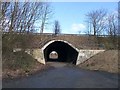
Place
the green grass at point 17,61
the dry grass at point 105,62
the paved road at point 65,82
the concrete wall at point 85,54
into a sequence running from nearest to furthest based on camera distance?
the paved road at point 65,82, the green grass at point 17,61, the dry grass at point 105,62, the concrete wall at point 85,54

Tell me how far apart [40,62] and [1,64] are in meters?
19.2

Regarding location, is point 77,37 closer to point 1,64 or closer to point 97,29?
point 97,29

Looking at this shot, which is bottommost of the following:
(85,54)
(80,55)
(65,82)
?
(65,82)

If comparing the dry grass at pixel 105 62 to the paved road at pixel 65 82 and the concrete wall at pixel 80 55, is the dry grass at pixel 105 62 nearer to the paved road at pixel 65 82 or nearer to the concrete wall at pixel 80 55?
the concrete wall at pixel 80 55

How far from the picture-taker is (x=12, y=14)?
→ 39.7 m

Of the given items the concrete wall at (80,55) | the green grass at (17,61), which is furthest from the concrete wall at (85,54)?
the green grass at (17,61)

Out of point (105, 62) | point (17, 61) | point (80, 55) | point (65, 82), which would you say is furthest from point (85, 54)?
point (65, 82)

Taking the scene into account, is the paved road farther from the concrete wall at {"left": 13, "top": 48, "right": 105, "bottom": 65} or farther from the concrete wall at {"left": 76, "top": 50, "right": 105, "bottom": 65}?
the concrete wall at {"left": 76, "top": 50, "right": 105, "bottom": 65}

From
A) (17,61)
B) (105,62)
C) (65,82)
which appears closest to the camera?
(65,82)

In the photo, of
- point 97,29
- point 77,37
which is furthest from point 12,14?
point 97,29

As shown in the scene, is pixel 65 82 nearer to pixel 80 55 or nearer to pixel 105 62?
pixel 105 62

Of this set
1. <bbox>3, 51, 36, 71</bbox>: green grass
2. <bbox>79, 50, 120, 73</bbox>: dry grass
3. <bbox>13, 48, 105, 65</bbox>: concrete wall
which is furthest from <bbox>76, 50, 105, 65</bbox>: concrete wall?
<bbox>3, 51, 36, 71</bbox>: green grass

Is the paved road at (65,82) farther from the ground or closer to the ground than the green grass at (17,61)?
closer to the ground

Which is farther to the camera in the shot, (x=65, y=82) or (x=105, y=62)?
(x=105, y=62)
